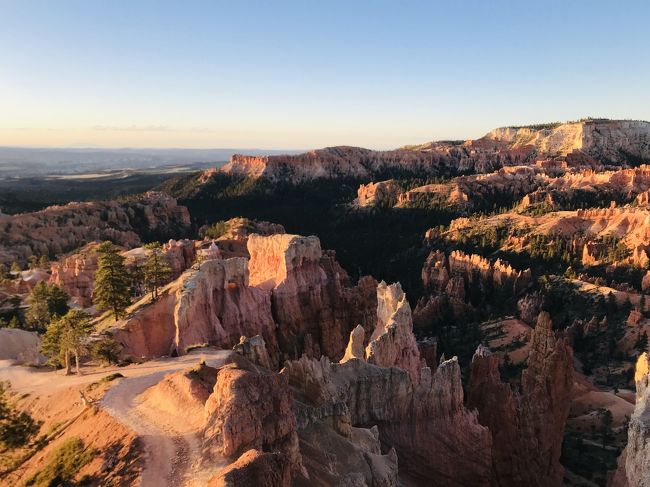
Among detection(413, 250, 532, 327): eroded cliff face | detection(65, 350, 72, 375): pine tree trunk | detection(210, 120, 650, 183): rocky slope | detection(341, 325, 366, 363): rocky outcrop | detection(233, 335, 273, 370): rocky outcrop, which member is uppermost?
detection(210, 120, 650, 183): rocky slope

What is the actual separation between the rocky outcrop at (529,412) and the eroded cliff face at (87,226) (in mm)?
68783

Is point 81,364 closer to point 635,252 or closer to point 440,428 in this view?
point 440,428

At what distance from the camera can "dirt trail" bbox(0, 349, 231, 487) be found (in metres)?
13.8

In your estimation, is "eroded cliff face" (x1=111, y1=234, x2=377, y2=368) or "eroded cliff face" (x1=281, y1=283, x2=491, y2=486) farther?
"eroded cliff face" (x1=111, y1=234, x2=377, y2=368)

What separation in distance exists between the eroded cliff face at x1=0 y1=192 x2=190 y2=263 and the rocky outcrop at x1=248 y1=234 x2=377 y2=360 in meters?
51.8

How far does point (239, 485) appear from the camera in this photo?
11438 millimetres

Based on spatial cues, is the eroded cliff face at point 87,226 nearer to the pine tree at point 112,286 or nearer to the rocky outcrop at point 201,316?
the pine tree at point 112,286

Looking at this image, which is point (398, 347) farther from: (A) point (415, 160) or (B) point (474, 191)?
(A) point (415, 160)

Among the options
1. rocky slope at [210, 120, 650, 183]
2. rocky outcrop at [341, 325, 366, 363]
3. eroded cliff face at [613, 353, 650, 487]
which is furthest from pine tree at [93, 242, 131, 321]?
rocky slope at [210, 120, 650, 183]

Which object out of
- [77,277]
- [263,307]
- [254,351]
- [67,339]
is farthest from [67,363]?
[77,277]

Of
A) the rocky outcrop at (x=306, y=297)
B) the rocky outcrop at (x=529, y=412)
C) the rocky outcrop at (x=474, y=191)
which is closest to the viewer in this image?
the rocky outcrop at (x=529, y=412)

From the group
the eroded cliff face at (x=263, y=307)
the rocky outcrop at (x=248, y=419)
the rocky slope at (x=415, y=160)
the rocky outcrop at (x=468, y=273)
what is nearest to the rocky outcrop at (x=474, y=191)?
the rocky outcrop at (x=468, y=273)

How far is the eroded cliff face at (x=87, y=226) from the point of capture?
85.1 meters

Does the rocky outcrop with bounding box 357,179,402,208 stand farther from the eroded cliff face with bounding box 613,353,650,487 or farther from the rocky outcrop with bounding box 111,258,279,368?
the eroded cliff face with bounding box 613,353,650,487
